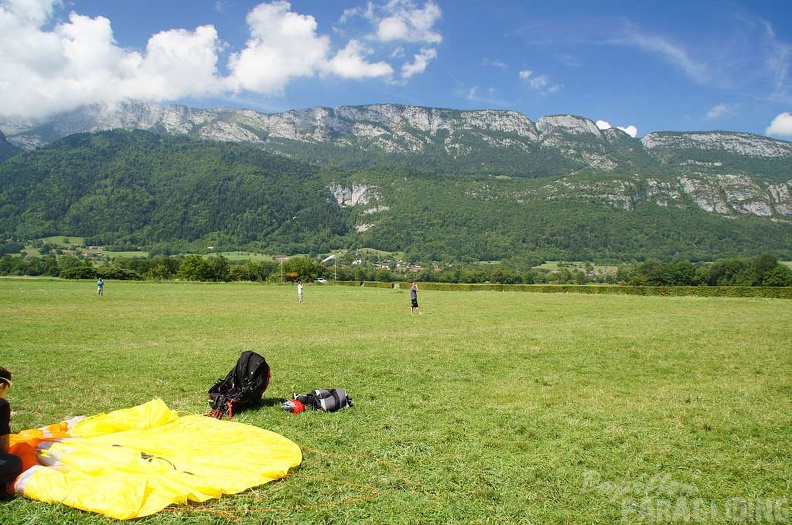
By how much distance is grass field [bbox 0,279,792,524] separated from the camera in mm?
Result: 5285

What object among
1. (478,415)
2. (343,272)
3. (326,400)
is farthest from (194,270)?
(478,415)

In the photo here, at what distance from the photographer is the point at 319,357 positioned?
1470cm

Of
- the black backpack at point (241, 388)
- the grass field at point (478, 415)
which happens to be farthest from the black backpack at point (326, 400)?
the black backpack at point (241, 388)

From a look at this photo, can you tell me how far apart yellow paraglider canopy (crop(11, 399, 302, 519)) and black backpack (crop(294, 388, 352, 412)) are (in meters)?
1.86

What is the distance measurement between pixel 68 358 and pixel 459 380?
443 inches

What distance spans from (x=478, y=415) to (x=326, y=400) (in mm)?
2831

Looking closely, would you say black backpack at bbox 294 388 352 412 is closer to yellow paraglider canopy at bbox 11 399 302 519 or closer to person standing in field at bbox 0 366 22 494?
yellow paraglider canopy at bbox 11 399 302 519

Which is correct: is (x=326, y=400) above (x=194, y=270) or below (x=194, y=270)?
below

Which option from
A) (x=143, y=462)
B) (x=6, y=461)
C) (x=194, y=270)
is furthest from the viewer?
(x=194, y=270)

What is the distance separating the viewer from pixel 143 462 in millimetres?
5750

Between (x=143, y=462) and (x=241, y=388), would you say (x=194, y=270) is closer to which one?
(x=241, y=388)

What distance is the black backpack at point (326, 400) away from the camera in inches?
352

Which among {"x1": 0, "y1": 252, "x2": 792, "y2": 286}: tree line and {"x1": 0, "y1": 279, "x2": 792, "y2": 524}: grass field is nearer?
{"x1": 0, "y1": 279, "x2": 792, "y2": 524}: grass field

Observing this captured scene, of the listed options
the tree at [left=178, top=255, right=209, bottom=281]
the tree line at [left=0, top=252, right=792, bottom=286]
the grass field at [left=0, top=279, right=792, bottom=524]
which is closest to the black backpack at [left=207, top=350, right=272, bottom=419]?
the grass field at [left=0, top=279, right=792, bottom=524]
